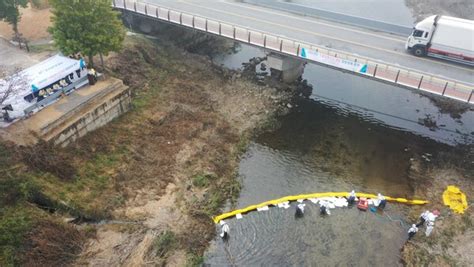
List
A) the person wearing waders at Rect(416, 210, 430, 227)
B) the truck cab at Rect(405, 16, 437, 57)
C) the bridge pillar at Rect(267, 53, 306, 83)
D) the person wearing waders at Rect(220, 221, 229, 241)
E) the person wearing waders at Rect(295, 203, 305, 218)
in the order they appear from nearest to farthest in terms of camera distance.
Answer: the person wearing waders at Rect(220, 221, 229, 241) → the person wearing waders at Rect(416, 210, 430, 227) → the person wearing waders at Rect(295, 203, 305, 218) → the truck cab at Rect(405, 16, 437, 57) → the bridge pillar at Rect(267, 53, 306, 83)

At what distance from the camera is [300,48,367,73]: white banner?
103 ft

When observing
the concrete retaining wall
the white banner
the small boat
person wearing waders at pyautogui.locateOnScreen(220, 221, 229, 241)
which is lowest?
person wearing waders at pyautogui.locateOnScreen(220, 221, 229, 241)

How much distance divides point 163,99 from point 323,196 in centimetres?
1743

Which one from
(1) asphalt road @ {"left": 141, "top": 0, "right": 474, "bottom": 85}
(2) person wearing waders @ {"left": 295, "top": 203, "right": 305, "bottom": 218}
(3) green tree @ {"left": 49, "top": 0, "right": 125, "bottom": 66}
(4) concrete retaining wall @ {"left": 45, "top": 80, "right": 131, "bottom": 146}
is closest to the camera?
(2) person wearing waders @ {"left": 295, "top": 203, "right": 305, "bottom": 218}

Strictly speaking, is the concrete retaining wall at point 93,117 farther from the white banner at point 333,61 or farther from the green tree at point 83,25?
the white banner at point 333,61

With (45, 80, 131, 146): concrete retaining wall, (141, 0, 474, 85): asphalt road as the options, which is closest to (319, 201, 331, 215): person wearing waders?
(141, 0, 474, 85): asphalt road

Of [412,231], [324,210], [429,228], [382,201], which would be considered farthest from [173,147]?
[429,228]

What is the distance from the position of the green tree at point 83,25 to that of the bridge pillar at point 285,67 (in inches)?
618

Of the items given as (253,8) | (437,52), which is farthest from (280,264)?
(253,8)

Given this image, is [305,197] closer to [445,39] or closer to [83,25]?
[445,39]

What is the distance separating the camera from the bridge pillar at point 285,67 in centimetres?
3794

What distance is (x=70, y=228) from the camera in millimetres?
20922

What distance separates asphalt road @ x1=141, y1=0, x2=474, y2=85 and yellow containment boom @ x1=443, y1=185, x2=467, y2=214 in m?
9.58

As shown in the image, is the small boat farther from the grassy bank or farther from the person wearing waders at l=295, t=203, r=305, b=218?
the grassy bank
